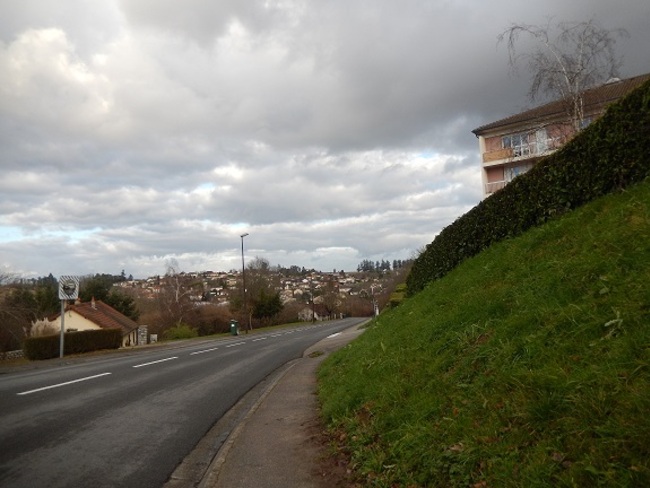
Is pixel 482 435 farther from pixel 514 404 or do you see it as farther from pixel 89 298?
pixel 89 298

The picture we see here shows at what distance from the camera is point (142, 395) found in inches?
374

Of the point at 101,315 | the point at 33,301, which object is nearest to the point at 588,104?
the point at 101,315

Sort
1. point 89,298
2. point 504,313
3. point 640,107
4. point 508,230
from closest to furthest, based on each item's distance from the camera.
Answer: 1. point 504,313
2. point 640,107
3. point 508,230
4. point 89,298

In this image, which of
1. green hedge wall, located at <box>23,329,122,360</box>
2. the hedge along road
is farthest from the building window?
green hedge wall, located at <box>23,329,122,360</box>

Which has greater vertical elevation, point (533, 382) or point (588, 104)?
point (588, 104)

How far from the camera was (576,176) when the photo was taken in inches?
312

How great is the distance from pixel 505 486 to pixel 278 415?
487 centimetres

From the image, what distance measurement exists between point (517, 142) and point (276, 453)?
35141mm

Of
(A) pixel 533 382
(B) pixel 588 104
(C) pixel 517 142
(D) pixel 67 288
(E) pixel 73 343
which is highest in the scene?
(C) pixel 517 142

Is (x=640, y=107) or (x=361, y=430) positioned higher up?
(x=640, y=107)

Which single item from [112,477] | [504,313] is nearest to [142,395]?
[112,477]

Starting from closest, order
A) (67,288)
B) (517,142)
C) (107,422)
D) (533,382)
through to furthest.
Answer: (533,382) → (107,422) → (67,288) → (517,142)

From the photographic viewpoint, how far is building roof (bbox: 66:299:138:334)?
46.8 meters

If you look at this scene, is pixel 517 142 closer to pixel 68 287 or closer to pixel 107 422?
pixel 68 287
